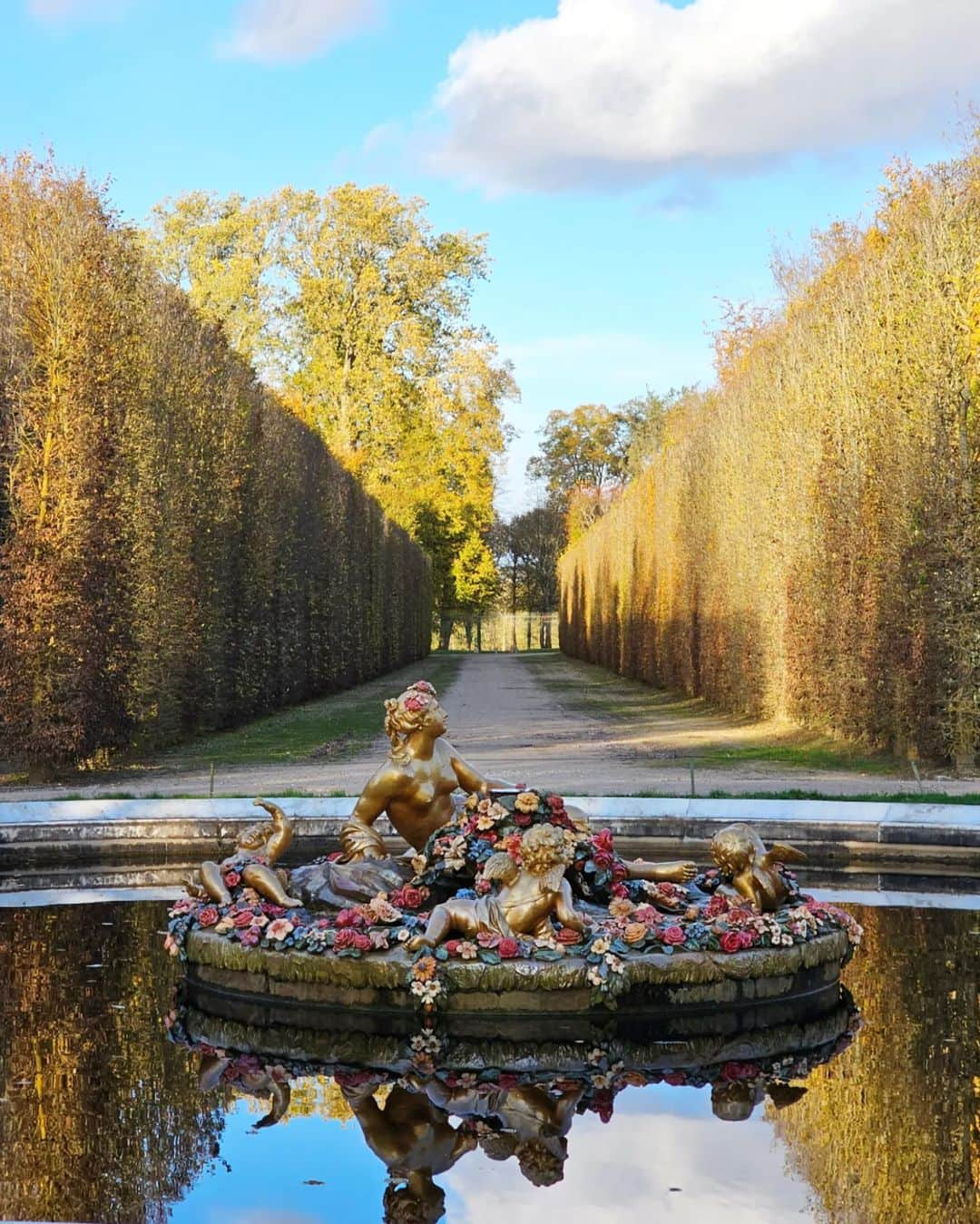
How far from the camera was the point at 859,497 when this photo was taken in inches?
742

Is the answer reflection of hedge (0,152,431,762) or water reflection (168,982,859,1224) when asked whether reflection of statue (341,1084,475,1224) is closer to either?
water reflection (168,982,859,1224)

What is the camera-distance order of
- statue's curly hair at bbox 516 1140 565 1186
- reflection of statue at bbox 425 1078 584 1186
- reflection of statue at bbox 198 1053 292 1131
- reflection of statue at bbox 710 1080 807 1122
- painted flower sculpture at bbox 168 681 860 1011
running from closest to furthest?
statue's curly hair at bbox 516 1140 565 1186 < reflection of statue at bbox 425 1078 584 1186 < reflection of statue at bbox 710 1080 807 1122 < reflection of statue at bbox 198 1053 292 1131 < painted flower sculpture at bbox 168 681 860 1011

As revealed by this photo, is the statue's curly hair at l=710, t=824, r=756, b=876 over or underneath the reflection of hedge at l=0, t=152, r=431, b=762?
underneath

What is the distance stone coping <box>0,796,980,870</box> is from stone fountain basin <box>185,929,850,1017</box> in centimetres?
356

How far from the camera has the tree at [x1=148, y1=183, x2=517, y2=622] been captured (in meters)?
48.0

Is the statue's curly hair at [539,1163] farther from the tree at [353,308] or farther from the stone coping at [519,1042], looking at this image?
the tree at [353,308]

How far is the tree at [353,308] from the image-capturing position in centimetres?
4800

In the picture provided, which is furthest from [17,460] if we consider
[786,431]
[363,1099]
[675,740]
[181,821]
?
[363,1099]

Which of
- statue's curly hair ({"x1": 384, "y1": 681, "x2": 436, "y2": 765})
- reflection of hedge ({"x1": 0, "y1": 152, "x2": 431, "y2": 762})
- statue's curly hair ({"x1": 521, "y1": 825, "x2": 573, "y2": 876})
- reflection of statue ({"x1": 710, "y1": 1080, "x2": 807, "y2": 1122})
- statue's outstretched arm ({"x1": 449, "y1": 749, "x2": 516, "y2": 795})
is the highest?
reflection of hedge ({"x1": 0, "y1": 152, "x2": 431, "y2": 762})

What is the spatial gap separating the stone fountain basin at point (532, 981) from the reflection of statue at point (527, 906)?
170 mm

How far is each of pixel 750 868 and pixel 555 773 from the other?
25.8ft

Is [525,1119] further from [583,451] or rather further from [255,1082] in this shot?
[583,451]

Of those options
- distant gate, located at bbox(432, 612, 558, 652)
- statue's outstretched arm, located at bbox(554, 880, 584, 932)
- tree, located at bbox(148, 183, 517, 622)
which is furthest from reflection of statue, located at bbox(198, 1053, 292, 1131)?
distant gate, located at bbox(432, 612, 558, 652)

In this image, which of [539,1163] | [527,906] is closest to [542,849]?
[527,906]
